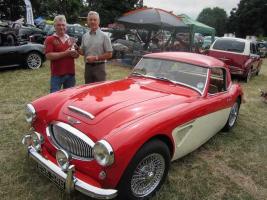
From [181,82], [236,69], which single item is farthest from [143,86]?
[236,69]

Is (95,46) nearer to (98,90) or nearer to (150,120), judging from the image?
(98,90)

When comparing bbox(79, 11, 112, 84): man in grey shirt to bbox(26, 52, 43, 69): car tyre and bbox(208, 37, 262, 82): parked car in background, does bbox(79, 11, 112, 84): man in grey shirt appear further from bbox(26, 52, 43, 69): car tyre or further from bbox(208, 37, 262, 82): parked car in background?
bbox(208, 37, 262, 82): parked car in background

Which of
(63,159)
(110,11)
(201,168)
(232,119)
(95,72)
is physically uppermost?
(110,11)

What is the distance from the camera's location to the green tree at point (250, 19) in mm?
56906

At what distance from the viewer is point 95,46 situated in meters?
5.41

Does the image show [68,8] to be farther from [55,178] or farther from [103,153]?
[103,153]

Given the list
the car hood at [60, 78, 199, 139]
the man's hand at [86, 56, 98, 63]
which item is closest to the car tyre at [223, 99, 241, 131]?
the car hood at [60, 78, 199, 139]

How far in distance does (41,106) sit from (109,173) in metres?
1.38

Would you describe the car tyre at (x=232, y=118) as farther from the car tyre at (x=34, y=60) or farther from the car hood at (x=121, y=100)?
the car tyre at (x=34, y=60)

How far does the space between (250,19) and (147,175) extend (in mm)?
61374

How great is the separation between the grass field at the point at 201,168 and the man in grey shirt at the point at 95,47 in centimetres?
157

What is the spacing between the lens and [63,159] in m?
3.11

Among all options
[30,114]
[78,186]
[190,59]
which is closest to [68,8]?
[190,59]

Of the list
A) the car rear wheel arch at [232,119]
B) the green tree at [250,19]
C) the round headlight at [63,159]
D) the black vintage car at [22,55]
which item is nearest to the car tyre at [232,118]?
the car rear wheel arch at [232,119]
